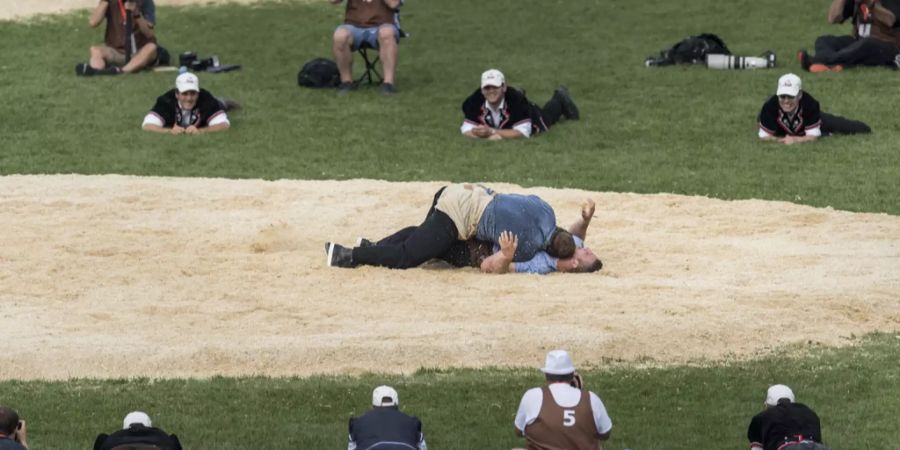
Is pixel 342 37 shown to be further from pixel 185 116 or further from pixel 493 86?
pixel 493 86

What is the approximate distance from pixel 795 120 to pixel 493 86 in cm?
362

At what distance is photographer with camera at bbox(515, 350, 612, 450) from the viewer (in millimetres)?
9969

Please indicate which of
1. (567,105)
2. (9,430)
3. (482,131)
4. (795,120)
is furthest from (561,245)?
(567,105)

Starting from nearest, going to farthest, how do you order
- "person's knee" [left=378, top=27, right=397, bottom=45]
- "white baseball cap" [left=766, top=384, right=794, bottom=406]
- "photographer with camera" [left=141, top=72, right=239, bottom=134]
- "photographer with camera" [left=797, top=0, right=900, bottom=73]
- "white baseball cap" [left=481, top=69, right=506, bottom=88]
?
"white baseball cap" [left=766, top=384, right=794, bottom=406] → "white baseball cap" [left=481, top=69, right=506, bottom=88] → "photographer with camera" [left=141, top=72, right=239, bottom=134] → "person's knee" [left=378, top=27, right=397, bottom=45] → "photographer with camera" [left=797, top=0, right=900, bottom=73]

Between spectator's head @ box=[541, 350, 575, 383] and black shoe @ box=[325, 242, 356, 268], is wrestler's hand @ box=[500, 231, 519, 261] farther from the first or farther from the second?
spectator's head @ box=[541, 350, 575, 383]

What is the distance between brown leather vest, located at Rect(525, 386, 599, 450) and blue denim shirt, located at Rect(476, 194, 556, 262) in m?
5.34

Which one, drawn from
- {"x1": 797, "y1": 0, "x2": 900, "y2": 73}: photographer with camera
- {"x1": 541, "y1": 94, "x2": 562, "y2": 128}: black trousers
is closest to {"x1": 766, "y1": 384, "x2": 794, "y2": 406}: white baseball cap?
{"x1": 541, "y1": 94, "x2": 562, "y2": 128}: black trousers

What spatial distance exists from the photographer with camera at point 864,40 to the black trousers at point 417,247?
10.2 meters

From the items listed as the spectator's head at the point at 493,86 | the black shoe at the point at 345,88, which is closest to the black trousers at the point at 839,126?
the spectator's head at the point at 493,86

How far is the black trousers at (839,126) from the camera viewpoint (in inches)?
828

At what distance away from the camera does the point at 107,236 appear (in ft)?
55.3

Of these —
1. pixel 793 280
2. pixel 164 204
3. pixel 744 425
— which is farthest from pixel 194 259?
pixel 744 425

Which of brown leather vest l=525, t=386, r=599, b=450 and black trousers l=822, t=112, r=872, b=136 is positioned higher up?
brown leather vest l=525, t=386, r=599, b=450

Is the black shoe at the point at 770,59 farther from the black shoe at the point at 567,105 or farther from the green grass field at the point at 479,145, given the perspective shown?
the black shoe at the point at 567,105
